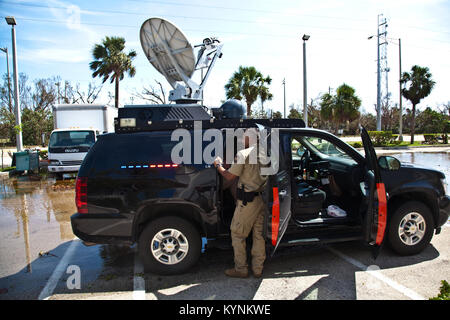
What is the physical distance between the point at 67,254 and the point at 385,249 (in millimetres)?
4630

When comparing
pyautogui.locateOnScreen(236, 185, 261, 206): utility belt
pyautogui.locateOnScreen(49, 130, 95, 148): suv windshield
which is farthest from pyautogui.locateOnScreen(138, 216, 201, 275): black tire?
pyautogui.locateOnScreen(49, 130, 95, 148): suv windshield

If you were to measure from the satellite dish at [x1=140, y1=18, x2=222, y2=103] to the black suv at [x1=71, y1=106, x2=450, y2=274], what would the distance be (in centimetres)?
416

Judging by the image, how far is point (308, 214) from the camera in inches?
175

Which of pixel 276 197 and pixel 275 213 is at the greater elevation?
pixel 276 197

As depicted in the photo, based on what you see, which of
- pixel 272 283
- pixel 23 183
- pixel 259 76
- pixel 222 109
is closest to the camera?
pixel 272 283

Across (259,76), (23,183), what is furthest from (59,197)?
(259,76)

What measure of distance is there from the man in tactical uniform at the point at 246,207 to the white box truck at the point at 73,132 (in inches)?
368

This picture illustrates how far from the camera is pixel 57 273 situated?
4.14 m

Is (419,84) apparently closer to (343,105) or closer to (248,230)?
(343,105)

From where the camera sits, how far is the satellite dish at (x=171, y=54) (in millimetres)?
8172

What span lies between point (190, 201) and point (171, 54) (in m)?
5.68

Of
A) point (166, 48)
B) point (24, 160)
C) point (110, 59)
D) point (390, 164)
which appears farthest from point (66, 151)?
point (110, 59)

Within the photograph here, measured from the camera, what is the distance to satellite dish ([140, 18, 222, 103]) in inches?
322
